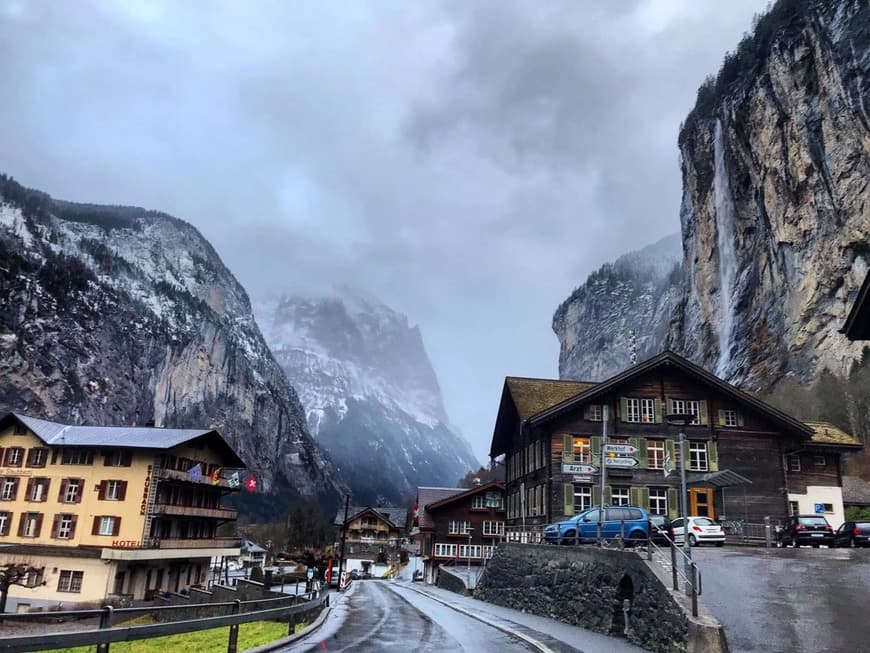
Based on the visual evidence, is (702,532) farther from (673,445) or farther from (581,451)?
(673,445)

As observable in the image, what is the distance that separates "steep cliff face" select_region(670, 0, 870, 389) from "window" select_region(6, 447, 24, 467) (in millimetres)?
70568

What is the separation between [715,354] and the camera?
3782 inches

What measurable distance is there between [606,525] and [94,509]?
38333 mm

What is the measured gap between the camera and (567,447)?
Answer: 37.8m

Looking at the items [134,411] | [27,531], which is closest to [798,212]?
[27,531]

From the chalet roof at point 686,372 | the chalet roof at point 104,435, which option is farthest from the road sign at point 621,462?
the chalet roof at point 104,435

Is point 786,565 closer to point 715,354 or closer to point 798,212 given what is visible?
point 798,212

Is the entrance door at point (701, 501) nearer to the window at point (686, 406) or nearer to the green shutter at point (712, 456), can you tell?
the green shutter at point (712, 456)

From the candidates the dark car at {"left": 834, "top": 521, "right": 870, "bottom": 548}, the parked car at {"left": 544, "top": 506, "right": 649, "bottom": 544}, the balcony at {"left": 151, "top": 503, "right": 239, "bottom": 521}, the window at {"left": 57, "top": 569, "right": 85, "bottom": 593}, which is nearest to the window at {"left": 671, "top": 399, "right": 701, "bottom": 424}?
the dark car at {"left": 834, "top": 521, "right": 870, "bottom": 548}

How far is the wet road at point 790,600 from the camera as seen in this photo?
12781 mm

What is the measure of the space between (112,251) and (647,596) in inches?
8096

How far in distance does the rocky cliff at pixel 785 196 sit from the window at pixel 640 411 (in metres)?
36.4

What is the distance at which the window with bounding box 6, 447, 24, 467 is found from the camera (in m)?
52.1

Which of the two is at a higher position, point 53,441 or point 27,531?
point 53,441
